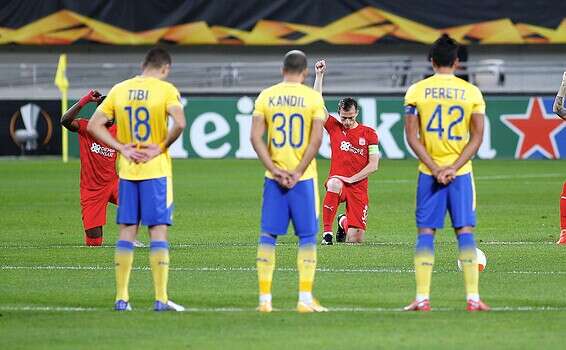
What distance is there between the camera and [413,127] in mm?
11008

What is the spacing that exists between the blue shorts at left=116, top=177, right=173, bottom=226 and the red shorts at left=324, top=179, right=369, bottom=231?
6.49m

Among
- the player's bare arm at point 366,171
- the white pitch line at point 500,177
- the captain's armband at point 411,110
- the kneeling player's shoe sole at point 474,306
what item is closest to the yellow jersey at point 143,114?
the captain's armband at point 411,110

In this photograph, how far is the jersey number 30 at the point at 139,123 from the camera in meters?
11.0

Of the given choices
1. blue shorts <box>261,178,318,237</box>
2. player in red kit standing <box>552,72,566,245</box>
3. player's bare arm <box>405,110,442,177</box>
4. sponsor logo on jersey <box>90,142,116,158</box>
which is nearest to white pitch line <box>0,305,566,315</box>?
blue shorts <box>261,178,318,237</box>

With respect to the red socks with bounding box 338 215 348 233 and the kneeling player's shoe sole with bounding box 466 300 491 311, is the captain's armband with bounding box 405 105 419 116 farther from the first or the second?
the red socks with bounding box 338 215 348 233

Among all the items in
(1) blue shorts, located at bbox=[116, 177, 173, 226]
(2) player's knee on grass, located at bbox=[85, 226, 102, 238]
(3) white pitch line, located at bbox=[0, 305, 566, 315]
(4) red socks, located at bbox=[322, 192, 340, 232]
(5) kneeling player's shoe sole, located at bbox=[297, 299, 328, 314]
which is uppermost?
(1) blue shorts, located at bbox=[116, 177, 173, 226]

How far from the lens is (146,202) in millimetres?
11023

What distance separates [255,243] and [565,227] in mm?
3733

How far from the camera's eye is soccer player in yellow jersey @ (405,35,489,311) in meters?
11.0

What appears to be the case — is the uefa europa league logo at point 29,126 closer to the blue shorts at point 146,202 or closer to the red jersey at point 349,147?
the red jersey at point 349,147

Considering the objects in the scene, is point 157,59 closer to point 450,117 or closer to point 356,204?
point 450,117

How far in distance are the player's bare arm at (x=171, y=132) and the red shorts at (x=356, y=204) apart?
6567 mm

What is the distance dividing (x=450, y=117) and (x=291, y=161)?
128cm

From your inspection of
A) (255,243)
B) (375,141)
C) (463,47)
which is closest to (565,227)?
(375,141)
